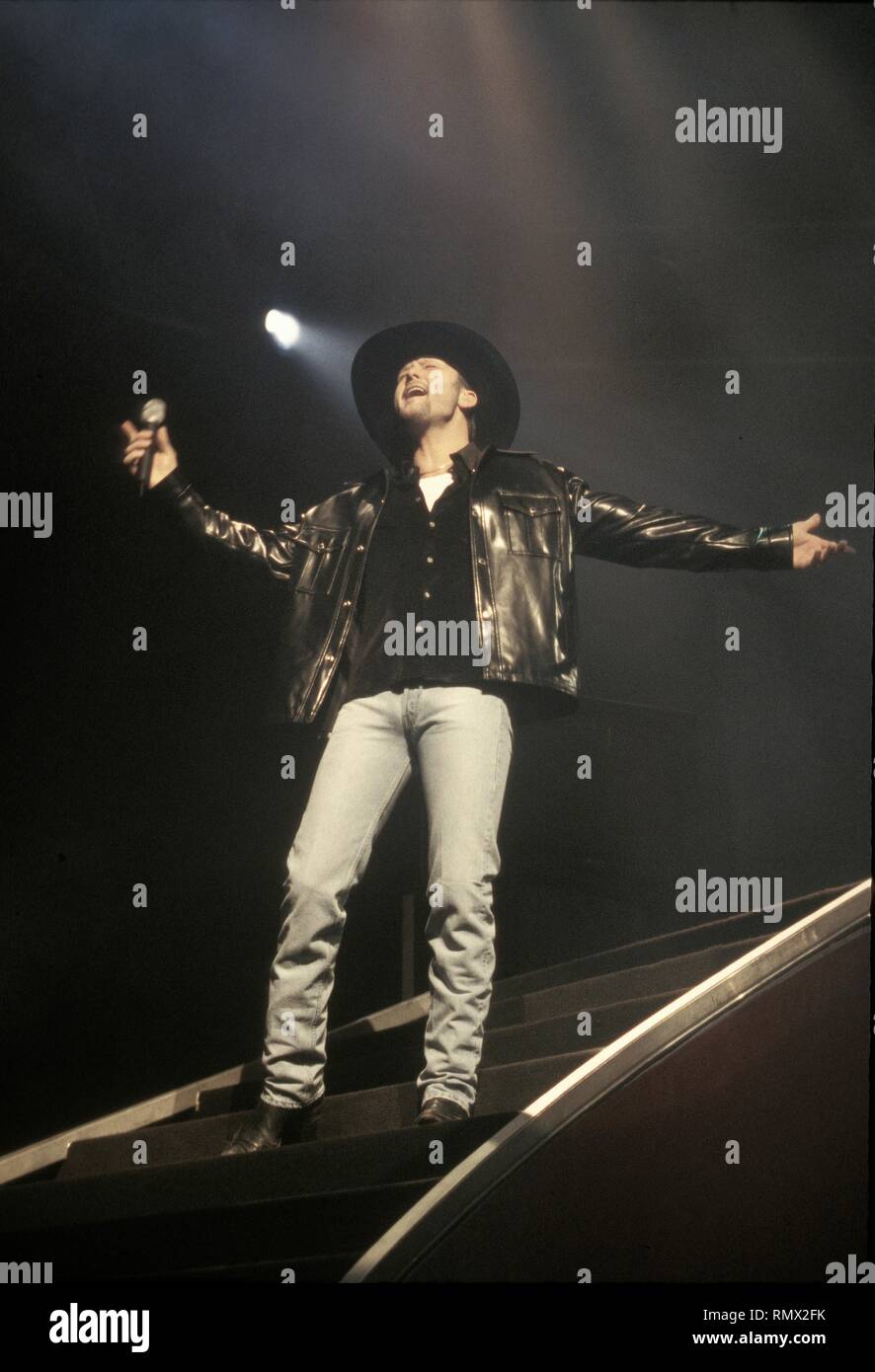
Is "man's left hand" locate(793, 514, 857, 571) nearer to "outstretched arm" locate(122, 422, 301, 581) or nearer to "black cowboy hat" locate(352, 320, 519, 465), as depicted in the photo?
"black cowboy hat" locate(352, 320, 519, 465)

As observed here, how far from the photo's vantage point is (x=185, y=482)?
3168 millimetres

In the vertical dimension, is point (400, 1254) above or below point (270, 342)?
below

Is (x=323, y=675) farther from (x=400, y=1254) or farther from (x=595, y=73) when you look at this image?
(x=595, y=73)

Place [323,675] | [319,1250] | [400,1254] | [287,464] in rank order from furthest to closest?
[287,464] < [323,675] < [319,1250] < [400,1254]

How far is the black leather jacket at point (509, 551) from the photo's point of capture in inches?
116

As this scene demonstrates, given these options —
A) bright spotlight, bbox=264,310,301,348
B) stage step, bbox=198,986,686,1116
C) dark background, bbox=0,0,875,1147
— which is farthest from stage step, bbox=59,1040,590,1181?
bright spotlight, bbox=264,310,301,348

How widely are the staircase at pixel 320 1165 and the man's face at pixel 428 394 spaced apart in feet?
4.24

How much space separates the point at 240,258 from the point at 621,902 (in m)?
1.82

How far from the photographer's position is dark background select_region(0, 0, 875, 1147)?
10.8ft

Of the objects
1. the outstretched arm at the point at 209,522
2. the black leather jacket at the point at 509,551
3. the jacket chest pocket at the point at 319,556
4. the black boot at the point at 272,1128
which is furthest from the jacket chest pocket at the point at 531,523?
the black boot at the point at 272,1128

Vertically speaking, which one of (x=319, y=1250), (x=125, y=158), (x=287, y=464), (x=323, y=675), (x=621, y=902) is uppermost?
(x=125, y=158)

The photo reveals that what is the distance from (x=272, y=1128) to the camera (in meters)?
2.66

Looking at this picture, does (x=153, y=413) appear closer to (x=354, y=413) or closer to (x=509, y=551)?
(x=354, y=413)
